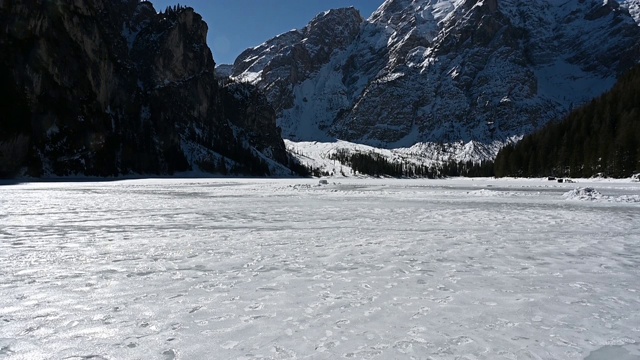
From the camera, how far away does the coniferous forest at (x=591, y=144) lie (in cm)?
8238

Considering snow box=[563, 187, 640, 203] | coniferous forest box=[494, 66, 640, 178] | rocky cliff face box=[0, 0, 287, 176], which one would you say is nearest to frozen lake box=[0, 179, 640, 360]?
snow box=[563, 187, 640, 203]

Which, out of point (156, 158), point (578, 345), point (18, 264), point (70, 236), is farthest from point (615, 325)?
point (156, 158)

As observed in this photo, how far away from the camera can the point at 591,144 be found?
315ft

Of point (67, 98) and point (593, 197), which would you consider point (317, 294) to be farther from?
point (67, 98)

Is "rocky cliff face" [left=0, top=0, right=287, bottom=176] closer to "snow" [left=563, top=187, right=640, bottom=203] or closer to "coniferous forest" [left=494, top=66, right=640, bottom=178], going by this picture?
"snow" [left=563, top=187, right=640, bottom=203]

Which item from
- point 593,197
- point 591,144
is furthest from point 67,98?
point 591,144

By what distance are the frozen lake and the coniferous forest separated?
85831mm

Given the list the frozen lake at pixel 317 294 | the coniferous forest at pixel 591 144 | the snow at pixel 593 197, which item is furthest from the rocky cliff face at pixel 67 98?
the coniferous forest at pixel 591 144

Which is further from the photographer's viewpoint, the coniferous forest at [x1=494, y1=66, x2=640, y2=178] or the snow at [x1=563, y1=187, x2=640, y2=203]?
the coniferous forest at [x1=494, y1=66, x2=640, y2=178]

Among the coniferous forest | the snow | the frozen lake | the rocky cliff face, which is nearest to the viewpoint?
the frozen lake

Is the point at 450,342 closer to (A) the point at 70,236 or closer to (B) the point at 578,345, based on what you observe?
(B) the point at 578,345

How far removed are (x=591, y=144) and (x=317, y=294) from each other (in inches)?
4380

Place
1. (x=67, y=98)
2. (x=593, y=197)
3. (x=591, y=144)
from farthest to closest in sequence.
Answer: (x=67, y=98) → (x=591, y=144) → (x=593, y=197)

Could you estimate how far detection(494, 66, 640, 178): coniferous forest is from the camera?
82375 mm
